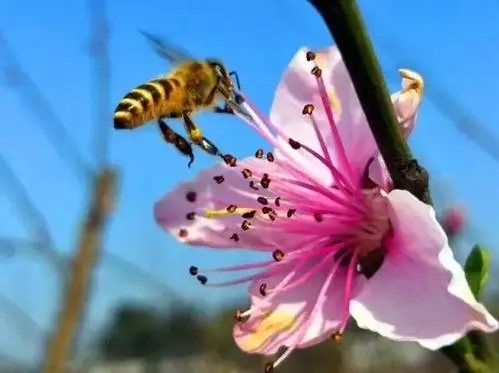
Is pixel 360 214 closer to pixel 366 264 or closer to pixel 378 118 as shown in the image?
pixel 366 264

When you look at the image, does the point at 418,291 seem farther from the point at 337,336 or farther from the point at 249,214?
the point at 249,214

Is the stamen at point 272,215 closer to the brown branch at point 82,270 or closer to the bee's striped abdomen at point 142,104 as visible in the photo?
the bee's striped abdomen at point 142,104

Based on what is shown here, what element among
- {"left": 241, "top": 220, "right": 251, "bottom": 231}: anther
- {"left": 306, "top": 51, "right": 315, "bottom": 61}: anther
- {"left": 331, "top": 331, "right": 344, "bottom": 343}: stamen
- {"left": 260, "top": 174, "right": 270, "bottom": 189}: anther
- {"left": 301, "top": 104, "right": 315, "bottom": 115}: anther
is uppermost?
{"left": 306, "top": 51, "right": 315, "bottom": 61}: anther

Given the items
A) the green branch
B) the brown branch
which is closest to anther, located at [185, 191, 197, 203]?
the green branch

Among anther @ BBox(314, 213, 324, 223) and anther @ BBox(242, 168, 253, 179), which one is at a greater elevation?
anther @ BBox(242, 168, 253, 179)

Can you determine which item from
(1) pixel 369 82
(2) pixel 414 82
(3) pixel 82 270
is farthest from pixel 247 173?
(3) pixel 82 270

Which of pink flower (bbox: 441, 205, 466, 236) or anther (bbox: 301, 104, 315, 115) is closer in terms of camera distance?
anther (bbox: 301, 104, 315, 115)

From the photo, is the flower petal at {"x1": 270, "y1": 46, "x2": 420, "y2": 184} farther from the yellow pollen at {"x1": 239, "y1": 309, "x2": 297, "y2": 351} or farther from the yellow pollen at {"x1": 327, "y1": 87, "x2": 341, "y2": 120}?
the yellow pollen at {"x1": 239, "y1": 309, "x2": 297, "y2": 351}

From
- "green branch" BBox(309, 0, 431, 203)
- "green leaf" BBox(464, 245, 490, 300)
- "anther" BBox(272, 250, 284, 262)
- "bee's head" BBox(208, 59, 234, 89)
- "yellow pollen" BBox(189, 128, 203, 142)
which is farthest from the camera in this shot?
"bee's head" BBox(208, 59, 234, 89)

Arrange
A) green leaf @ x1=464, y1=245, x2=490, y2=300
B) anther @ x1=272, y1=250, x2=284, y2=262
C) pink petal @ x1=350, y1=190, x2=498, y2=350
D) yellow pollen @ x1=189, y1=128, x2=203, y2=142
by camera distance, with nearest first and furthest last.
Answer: pink petal @ x1=350, y1=190, x2=498, y2=350 → green leaf @ x1=464, y1=245, x2=490, y2=300 → anther @ x1=272, y1=250, x2=284, y2=262 → yellow pollen @ x1=189, y1=128, x2=203, y2=142
